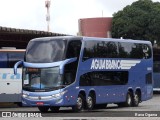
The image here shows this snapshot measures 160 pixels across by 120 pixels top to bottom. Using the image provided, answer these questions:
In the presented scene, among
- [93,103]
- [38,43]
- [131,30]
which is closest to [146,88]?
[93,103]

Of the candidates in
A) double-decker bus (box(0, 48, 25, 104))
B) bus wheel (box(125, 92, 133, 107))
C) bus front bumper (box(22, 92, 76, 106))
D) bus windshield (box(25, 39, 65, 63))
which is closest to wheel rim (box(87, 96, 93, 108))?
bus front bumper (box(22, 92, 76, 106))

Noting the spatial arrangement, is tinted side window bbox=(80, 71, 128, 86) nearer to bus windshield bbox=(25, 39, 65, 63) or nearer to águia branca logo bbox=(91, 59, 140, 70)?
águia branca logo bbox=(91, 59, 140, 70)

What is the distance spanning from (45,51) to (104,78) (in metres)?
4.18

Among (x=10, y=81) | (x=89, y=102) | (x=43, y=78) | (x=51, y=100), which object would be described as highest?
(x=43, y=78)

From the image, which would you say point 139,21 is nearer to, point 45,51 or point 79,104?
point 79,104

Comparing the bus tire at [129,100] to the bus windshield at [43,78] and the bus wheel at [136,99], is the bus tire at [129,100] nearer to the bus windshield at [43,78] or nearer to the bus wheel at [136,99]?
the bus wheel at [136,99]

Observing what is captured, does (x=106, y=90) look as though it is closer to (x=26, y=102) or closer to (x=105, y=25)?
(x=26, y=102)

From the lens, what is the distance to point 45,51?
27.5 metres

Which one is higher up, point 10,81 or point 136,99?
point 10,81

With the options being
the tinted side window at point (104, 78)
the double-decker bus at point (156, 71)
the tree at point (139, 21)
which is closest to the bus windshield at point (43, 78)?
the tinted side window at point (104, 78)

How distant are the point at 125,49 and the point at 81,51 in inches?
195

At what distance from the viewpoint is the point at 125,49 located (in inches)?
1282

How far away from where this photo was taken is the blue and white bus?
1072 inches

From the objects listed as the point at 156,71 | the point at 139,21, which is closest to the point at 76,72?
the point at 156,71
